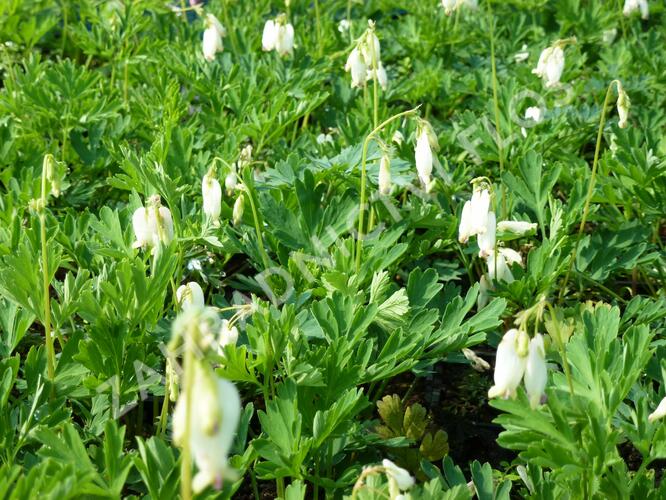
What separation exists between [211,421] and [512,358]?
2.55ft

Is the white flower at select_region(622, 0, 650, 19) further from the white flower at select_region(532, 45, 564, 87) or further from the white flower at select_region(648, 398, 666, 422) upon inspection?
the white flower at select_region(648, 398, 666, 422)

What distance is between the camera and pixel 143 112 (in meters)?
3.48

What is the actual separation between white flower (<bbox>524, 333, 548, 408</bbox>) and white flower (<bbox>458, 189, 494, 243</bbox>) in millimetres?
693

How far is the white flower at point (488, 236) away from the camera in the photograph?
7.91ft

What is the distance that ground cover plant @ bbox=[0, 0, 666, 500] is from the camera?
1820 millimetres

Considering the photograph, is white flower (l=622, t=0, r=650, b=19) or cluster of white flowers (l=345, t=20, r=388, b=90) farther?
white flower (l=622, t=0, r=650, b=19)

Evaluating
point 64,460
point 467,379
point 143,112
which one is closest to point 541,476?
point 467,379

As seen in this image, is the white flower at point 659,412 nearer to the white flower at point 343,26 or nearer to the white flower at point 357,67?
the white flower at point 357,67

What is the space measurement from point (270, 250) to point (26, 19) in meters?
2.82

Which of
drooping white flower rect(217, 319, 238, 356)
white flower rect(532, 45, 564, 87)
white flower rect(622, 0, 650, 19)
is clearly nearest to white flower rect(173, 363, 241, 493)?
drooping white flower rect(217, 319, 238, 356)

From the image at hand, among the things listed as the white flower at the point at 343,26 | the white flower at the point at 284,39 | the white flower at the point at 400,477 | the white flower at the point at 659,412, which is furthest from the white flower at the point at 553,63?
the white flower at the point at 400,477

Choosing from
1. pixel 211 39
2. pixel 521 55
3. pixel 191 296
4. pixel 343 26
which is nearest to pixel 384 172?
pixel 191 296

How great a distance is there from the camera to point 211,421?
1.17 meters

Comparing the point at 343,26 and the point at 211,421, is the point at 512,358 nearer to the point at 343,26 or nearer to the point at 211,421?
the point at 211,421
